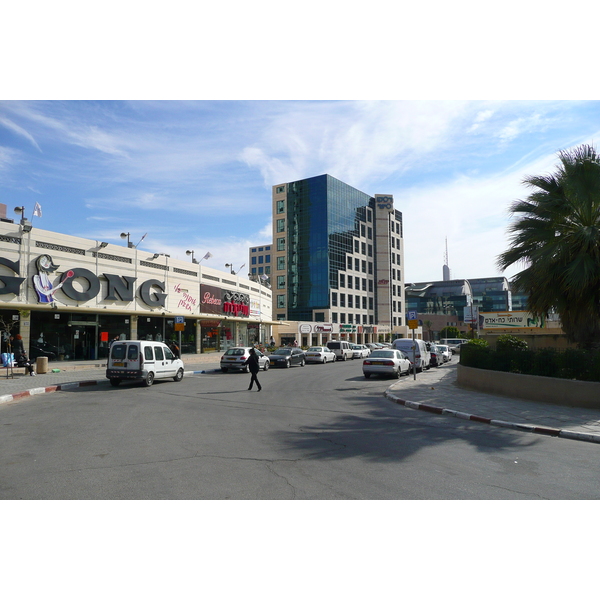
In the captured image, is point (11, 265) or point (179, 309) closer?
point (11, 265)

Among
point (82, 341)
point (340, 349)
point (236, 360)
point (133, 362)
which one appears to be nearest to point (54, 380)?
point (133, 362)

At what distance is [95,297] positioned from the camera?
30547 millimetres

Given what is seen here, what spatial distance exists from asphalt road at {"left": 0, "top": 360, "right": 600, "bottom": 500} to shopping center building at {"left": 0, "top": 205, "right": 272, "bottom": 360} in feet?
49.8

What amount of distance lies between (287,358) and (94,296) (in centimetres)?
1305

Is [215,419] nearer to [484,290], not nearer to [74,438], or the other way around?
[74,438]

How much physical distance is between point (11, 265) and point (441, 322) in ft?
340

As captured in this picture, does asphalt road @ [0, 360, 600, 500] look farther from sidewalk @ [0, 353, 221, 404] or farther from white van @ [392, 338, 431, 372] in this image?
white van @ [392, 338, 431, 372]

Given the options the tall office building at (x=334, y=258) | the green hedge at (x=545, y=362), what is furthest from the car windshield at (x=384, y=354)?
the tall office building at (x=334, y=258)

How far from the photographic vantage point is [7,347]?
25.6 meters

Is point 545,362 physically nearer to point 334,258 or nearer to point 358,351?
point 358,351

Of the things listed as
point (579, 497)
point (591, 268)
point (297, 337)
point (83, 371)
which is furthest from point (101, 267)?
point (297, 337)

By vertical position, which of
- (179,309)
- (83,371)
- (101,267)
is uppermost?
(101,267)

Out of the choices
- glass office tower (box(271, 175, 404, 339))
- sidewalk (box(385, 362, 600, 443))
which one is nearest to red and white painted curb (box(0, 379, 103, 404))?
sidewalk (box(385, 362, 600, 443))

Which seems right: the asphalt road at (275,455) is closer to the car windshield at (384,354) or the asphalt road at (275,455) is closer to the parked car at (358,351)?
the car windshield at (384,354)
